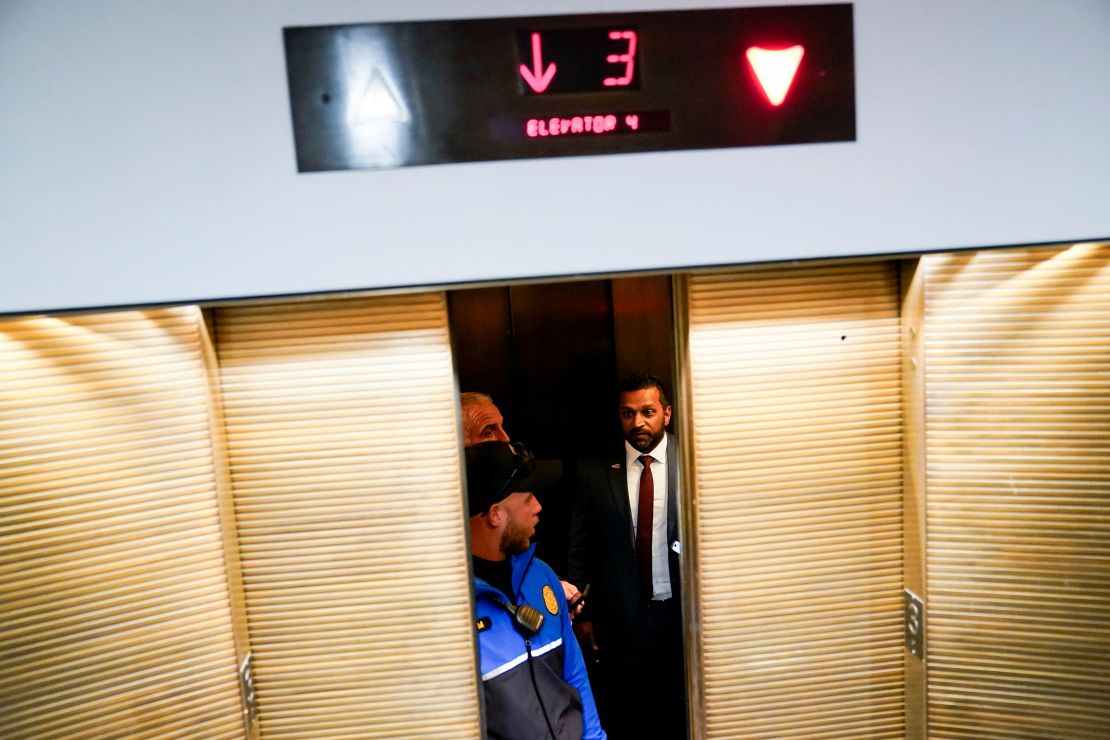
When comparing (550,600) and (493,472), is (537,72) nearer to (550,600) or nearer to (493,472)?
(493,472)

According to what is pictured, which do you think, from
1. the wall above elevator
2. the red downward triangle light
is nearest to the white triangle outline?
the wall above elevator

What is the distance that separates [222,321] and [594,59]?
1.03 meters

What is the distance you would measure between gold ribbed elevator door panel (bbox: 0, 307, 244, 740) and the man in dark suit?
1.75 m

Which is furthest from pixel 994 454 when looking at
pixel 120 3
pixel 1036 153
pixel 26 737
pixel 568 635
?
pixel 26 737

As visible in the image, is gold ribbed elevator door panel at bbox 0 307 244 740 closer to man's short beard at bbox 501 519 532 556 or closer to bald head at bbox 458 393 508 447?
man's short beard at bbox 501 519 532 556

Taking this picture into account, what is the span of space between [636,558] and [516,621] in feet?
3.95

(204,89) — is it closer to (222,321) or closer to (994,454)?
(222,321)

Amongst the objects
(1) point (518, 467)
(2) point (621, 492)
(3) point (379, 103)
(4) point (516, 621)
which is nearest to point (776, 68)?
(3) point (379, 103)

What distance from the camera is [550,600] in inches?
83.1

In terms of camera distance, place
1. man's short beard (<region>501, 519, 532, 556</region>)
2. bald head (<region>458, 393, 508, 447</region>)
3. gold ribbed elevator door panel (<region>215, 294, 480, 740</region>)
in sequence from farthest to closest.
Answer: bald head (<region>458, 393, 508, 447</region>), man's short beard (<region>501, 519, 532, 556</region>), gold ribbed elevator door panel (<region>215, 294, 480, 740</region>)

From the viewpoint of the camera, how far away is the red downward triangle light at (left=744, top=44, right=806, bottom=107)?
147cm

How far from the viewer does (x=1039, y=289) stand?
1702mm

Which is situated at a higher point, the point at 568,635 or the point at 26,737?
the point at 26,737

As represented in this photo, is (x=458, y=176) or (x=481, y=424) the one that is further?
(x=481, y=424)
